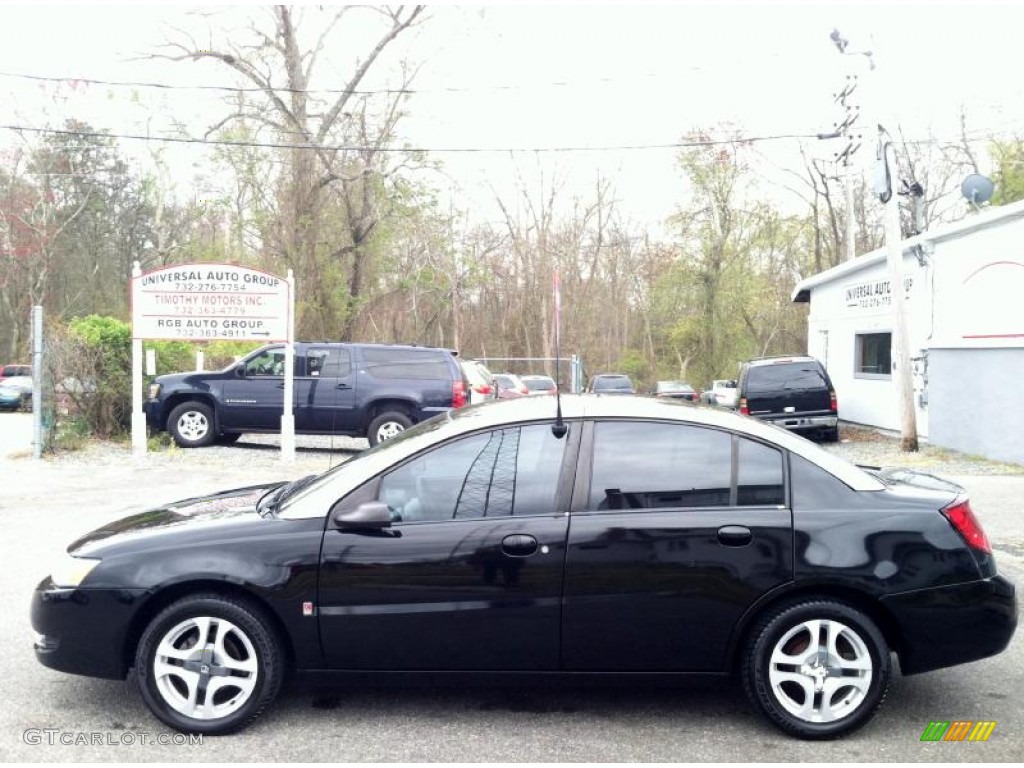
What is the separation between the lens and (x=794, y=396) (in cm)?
1981

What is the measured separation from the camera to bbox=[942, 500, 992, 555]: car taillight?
448 centimetres

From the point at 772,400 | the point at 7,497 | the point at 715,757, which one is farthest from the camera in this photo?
the point at 772,400

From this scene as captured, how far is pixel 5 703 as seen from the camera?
467 centimetres

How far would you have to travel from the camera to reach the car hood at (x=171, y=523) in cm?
447

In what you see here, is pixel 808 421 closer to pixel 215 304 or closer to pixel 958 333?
pixel 958 333

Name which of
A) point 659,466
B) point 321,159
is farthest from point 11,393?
point 659,466

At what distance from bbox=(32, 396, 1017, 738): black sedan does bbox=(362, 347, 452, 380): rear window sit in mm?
11635

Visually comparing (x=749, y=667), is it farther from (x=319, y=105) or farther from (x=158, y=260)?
(x=158, y=260)

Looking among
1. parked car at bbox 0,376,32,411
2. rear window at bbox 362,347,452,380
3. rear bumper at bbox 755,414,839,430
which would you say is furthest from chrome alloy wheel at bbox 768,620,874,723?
parked car at bbox 0,376,32,411

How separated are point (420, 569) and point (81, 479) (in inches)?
408

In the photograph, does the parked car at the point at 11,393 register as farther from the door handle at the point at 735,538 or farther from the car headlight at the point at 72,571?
the door handle at the point at 735,538

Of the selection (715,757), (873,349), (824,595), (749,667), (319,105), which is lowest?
(715,757)

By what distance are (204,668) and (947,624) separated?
10.9ft

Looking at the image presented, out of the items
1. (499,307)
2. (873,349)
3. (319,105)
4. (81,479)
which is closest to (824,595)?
(81,479)
